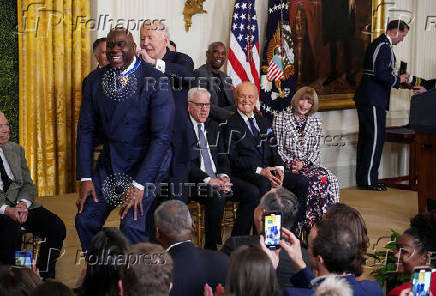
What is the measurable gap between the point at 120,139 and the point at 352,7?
6.33 metres

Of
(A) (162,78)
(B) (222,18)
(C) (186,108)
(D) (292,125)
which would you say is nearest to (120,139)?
(A) (162,78)

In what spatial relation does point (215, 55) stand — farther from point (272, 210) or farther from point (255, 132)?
point (272, 210)

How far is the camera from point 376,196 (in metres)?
9.47

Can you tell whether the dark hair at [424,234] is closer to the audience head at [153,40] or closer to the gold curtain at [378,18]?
the audience head at [153,40]

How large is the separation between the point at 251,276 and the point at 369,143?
7061mm

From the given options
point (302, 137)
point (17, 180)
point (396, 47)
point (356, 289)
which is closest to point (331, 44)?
point (396, 47)

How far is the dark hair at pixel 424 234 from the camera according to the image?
408 cm

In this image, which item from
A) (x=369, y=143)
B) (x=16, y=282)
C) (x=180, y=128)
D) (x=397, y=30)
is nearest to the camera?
(x=16, y=282)

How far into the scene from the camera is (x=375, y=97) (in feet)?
31.8

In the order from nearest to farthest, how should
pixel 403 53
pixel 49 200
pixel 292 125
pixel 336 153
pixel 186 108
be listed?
pixel 186 108 < pixel 292 125 < pixel 49 200 < pixel 336 153 < pixel 403 53

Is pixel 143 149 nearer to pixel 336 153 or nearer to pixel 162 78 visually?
pixel 162 78

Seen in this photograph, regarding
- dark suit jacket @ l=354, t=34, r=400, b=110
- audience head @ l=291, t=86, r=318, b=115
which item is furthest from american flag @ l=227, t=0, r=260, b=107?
audience head @ l=291, t=86, r=318, b=115

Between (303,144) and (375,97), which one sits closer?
(303,144)

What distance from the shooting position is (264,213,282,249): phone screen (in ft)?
12.6
